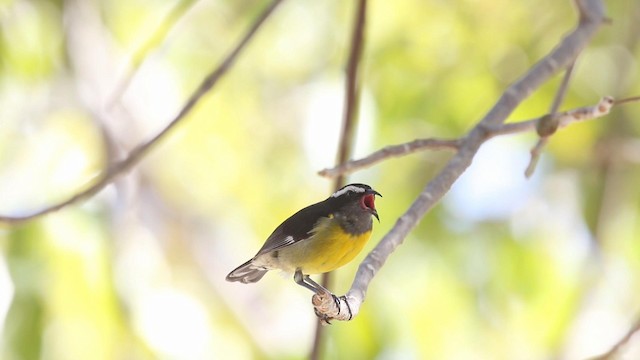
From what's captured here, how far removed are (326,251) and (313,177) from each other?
3.35 meters

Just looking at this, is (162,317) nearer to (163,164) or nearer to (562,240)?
(163,164)

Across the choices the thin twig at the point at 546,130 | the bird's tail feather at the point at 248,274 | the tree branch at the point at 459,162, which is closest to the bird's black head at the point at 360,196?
the tree branch at the point at 459,162

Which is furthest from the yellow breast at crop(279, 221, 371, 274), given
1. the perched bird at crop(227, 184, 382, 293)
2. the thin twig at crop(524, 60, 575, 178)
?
the thin twig at crop(524, 60, 575, 178)

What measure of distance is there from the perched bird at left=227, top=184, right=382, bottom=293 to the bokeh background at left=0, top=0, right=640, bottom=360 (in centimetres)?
196

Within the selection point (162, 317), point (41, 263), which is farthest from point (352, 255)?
point (162, 317)

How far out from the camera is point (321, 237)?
2514 millimetres

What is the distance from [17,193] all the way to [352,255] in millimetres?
2715

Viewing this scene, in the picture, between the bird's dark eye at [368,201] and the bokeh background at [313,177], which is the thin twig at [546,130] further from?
the bokeh background at [313,177]

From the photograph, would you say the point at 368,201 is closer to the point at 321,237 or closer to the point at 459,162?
the point at 321,237

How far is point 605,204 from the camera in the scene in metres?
5.22

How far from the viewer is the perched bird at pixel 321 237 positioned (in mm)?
2459

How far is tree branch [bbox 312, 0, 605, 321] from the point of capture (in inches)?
78.5

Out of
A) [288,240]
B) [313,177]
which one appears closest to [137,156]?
[288,240]

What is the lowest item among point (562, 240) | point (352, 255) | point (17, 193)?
point (562, 240)
